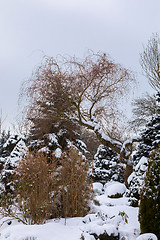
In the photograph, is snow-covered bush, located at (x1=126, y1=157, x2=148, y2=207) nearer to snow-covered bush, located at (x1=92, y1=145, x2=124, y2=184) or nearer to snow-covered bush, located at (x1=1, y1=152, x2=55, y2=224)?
snow-covered bush, located at (x1=1, y1=152, x2=55, y2=224)

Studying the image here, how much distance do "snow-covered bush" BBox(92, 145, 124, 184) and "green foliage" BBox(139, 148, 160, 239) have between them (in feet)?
24.8

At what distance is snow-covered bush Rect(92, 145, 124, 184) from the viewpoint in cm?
1095

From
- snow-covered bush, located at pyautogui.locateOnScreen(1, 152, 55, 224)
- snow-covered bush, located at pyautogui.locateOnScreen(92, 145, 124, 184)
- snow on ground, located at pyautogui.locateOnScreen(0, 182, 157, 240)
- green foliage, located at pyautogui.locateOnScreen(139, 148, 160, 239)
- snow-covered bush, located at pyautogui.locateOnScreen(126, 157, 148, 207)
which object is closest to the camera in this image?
green foliage, located at pyautogui.locateOnScreen(139, 148, 160, 239)

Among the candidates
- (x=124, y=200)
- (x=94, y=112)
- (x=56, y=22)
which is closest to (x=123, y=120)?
(x=94, y=112)

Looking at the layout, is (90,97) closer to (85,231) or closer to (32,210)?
(32,210)

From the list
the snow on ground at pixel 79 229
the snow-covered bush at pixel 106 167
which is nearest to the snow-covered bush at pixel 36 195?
the snow on ground at pixel 79 229

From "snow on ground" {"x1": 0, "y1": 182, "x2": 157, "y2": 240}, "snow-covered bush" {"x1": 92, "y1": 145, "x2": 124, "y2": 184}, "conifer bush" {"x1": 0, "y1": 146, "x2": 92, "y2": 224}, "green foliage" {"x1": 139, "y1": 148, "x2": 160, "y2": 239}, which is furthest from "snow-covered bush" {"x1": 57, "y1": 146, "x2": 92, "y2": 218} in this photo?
"snow-covered bush" {"x1": 92, "y1": 145, "x2": 124, "y2": 184}

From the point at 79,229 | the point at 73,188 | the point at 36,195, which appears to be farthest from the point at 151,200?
the point at 36,195

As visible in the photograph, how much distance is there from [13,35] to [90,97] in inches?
139

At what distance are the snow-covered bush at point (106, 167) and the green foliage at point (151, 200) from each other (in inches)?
298

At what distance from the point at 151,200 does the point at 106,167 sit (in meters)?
8.22

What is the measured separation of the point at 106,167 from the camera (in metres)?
11.2

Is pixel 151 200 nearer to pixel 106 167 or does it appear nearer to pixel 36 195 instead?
pixel 36 195

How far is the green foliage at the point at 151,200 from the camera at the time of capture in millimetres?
3049
